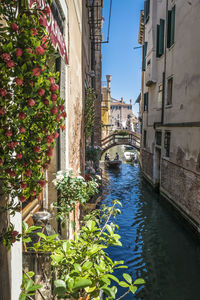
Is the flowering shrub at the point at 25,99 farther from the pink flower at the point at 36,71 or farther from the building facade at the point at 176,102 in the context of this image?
the building facade at the point at 176,102

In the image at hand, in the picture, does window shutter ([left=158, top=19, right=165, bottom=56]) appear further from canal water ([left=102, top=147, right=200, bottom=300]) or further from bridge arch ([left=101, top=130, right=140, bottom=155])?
bridge arch ([left=101, top=130, right=140, bottom=155])

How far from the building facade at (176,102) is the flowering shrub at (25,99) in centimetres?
696

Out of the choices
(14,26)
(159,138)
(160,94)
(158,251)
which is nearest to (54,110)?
(14,26)

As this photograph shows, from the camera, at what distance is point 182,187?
28.8 feet

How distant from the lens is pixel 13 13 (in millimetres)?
1227

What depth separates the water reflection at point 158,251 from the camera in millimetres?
5203

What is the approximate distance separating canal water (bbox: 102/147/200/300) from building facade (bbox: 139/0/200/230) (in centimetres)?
69

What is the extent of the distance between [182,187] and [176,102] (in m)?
3.63

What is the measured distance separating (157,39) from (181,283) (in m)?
12.0

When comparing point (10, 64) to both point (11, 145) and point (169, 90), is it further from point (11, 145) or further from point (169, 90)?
point (169, 90)

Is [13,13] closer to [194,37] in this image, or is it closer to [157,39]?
[194,37]

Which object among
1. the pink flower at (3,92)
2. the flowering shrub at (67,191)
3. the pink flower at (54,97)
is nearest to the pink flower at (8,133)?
the pink flower at (3,92)

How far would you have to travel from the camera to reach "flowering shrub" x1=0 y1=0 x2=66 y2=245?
45.8 inches

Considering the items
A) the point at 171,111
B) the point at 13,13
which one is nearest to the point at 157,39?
the point at 171,111
